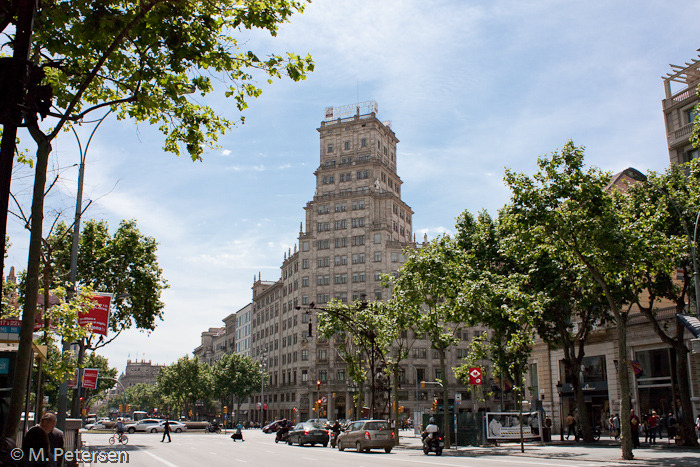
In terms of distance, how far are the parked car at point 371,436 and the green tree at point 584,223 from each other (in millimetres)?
12135

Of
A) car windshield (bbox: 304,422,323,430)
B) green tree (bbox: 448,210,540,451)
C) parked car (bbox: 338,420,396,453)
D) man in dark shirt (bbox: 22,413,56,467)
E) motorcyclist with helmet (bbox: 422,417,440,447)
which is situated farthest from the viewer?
car windshield (bbox: 304,422,323,430)

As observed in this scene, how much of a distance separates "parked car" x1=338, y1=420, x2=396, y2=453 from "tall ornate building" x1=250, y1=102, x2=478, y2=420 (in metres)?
57.9

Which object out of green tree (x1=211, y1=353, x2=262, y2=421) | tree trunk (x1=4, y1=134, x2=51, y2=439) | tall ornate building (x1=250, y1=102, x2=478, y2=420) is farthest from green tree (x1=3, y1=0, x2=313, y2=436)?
green tree (x1=211, y1=353, x2=262, y2=421)

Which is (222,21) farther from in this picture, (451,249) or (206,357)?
(206,357)

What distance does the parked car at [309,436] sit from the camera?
1517 inches

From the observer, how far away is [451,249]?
33688 mm

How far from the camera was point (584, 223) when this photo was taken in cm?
2148

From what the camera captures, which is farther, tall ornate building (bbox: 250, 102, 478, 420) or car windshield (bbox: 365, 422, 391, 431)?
tall ornate building (bbox: 250, 102, 478, 420)

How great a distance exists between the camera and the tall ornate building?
90875 millimetres

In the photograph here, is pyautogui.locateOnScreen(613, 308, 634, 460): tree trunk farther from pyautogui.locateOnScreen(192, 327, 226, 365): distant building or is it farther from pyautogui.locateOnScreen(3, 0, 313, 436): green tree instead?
pyautogui.locateOnScreen(192, 327, 226, 365): distant building

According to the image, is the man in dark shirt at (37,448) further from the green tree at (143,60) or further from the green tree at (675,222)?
the green tree at (675,222)

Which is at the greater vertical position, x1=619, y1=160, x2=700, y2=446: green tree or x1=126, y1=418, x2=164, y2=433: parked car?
x1=619, y1=160, x2=700, y2=446: green tree

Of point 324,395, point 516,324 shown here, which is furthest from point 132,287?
point 324,395

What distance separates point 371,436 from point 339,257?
6737 cm
